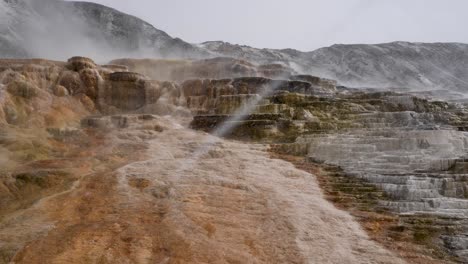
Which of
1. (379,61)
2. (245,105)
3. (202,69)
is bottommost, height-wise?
(245,105)

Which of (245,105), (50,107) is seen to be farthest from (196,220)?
(50,107)

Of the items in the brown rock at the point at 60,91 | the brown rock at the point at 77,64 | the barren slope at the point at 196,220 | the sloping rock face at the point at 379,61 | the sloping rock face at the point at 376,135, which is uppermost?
the sloping rock face at the point at 379,61

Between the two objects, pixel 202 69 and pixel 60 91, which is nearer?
pixel 60 91

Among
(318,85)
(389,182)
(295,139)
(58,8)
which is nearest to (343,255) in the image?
(389,182)

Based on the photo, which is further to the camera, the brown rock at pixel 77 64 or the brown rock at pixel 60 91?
the brown rock at pixel 77 64

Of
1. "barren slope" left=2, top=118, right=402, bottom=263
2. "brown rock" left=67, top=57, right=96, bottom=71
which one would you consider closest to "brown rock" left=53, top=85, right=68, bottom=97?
"brown rock" left=67, top=57, right=96, bottom=71

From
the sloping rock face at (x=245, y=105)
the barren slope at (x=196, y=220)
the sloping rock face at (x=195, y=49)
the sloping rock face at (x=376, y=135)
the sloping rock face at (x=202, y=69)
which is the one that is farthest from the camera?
the sloping rock face at (x=195, y=49)

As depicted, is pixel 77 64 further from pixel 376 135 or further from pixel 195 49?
pixel 195 49

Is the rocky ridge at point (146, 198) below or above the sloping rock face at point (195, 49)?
below

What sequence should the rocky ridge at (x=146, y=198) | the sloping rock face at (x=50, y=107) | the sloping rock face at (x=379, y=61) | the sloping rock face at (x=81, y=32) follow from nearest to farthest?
the rocky ridge at (x=146, y=198) → the sloping rock face at (x=50, y=107) → the sloping rock face at (x=81, y=32) → the sloping rock face at (x=379, y=61)

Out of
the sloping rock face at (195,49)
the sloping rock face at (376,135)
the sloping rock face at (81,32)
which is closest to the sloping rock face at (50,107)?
the sloping rock face at (376,135)

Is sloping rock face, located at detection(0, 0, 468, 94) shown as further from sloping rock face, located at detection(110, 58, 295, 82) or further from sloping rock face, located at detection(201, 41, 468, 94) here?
sloping rock face, located at detection(110, 58, 295, 82)

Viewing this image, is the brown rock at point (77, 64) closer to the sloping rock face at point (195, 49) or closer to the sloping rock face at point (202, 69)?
the sloping rock face at point (202, 69)

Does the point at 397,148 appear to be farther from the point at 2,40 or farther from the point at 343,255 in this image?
the point at 2,40
